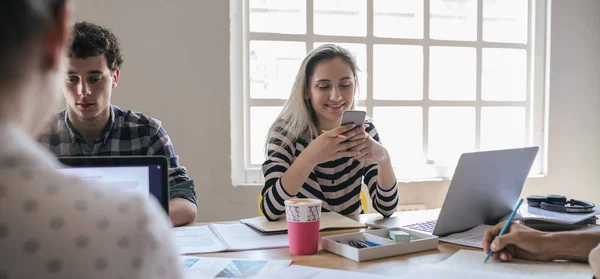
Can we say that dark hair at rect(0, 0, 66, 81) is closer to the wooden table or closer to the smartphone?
the wooden table

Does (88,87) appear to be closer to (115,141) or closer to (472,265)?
(115,141)

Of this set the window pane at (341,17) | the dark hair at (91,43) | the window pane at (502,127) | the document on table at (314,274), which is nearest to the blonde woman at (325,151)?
the document on table at (314,274)

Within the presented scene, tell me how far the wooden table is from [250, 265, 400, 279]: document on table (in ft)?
0.14

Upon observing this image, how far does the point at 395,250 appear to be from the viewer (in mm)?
1092

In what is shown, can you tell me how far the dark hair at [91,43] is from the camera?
155 cm

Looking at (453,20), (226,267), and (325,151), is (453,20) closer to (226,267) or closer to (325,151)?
(325,151)

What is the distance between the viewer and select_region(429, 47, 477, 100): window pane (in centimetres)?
304

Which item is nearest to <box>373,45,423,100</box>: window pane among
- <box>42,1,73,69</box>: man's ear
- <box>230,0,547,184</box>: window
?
<box>230,0,547,184</box>: window

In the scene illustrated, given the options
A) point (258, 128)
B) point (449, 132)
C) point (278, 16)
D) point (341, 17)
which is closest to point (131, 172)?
point (258, 128)

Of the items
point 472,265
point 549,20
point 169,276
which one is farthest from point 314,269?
point 549,20

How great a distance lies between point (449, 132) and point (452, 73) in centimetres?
38

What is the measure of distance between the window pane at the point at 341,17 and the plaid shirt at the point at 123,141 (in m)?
1.40

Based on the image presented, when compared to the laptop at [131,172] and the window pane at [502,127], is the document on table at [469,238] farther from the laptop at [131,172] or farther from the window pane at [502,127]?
the window pane at [502,127]

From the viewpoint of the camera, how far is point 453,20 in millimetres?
3037
